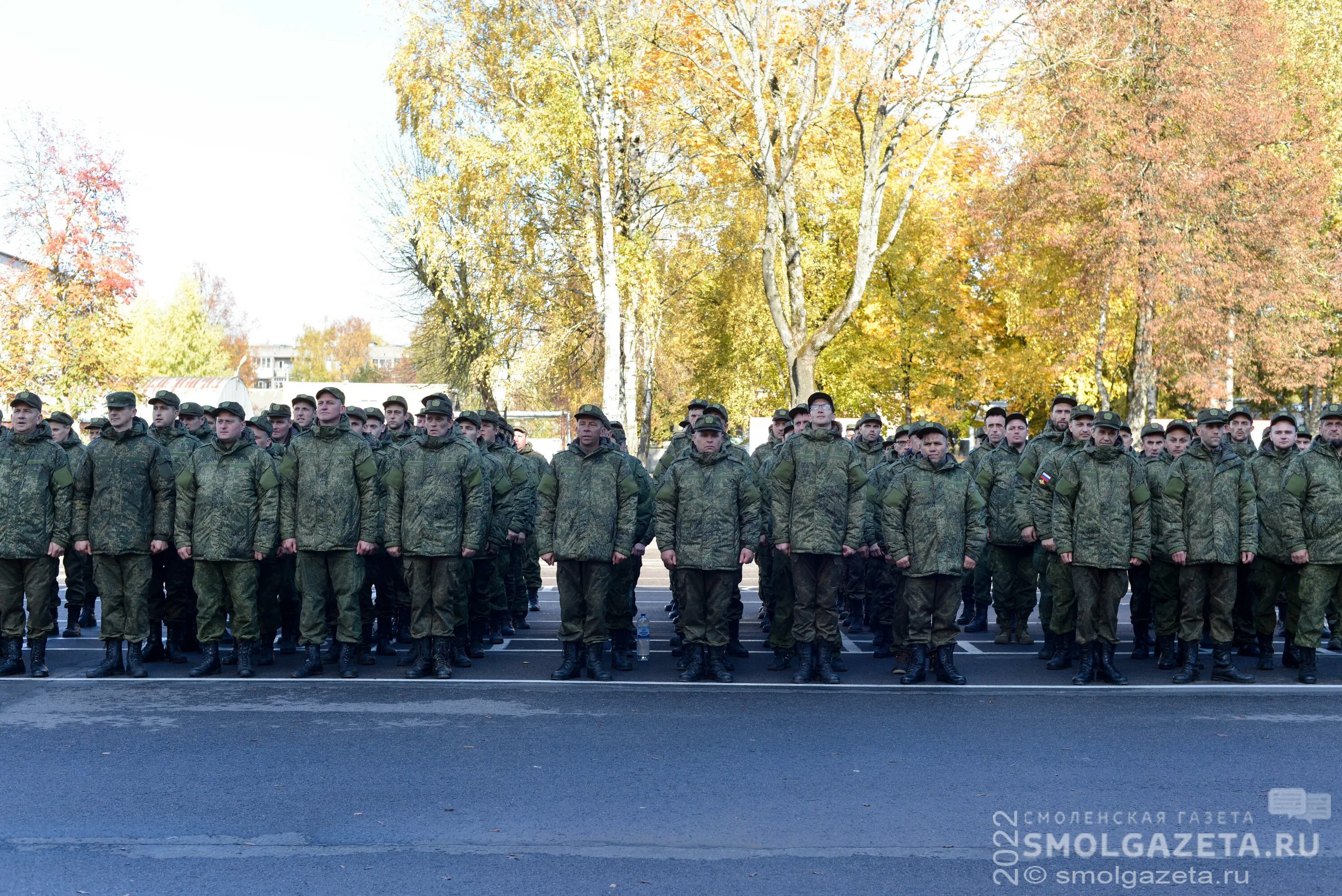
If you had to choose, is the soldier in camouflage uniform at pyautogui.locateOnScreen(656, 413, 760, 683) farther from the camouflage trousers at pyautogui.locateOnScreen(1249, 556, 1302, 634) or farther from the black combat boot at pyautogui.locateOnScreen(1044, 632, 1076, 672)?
the camouflage trousers at pyautogui.locateOnScreen(1249, 556, 1302, 634)

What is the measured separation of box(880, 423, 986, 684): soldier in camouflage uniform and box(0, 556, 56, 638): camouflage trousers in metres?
6.87

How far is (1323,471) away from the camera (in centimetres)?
1038

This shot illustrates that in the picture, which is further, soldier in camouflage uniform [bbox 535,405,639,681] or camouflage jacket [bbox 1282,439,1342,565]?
camouflage jacket [bbox 1282,439,1342,565]

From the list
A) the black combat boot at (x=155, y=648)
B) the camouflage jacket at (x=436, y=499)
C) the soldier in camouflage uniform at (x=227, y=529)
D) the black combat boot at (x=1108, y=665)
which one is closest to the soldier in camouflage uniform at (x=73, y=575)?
the black combat boot at (x=155, y=648)

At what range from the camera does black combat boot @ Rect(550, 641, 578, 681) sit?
33.3 feet

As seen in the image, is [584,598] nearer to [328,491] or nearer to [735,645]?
[735,645]

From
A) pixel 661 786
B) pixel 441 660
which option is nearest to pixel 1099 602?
pixel 661 786

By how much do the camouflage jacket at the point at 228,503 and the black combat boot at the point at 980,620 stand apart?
7.23 meters

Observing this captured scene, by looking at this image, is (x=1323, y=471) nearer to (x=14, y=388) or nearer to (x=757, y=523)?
(x=757, y=523)

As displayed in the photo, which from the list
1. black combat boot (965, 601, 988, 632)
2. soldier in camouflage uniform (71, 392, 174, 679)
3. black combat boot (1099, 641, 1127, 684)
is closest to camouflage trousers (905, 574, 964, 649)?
black combat boot (1099, 641, 1127, 684)

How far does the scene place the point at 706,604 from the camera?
33.7 feet

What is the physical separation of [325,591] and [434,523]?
43.2 inches

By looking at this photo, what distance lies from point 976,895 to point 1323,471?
6.75m

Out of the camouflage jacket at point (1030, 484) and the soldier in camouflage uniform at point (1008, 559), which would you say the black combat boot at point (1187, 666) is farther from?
the soldier in camouflage uniform at point (1008, 559)
